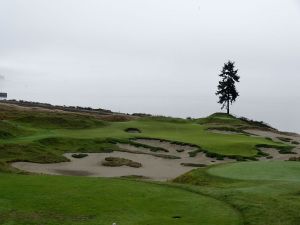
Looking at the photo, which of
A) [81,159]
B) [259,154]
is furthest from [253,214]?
[259,154]

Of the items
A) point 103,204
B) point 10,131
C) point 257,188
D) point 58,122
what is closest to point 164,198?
point 103,204

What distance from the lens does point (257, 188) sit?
20484 millimetres

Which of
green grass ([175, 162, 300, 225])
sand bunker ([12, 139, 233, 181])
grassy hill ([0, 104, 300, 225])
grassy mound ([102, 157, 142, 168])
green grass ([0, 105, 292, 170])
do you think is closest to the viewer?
grassy hill ([0, 104, 300, 225])

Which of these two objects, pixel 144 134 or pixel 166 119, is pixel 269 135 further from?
pixel 144 134

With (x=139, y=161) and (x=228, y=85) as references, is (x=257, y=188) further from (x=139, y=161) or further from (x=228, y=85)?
(x=228, y=85)

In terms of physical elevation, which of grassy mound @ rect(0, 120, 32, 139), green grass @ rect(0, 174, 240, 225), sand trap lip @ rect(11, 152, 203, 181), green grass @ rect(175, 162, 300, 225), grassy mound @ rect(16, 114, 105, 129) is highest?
grassy mound @ rect(16, 114, 105, 129)

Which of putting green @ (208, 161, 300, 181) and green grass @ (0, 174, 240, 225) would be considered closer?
green grass @ (0, 174, 240, 225)

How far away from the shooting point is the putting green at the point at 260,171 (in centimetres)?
2442

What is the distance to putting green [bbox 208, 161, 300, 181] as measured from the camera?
961 inches

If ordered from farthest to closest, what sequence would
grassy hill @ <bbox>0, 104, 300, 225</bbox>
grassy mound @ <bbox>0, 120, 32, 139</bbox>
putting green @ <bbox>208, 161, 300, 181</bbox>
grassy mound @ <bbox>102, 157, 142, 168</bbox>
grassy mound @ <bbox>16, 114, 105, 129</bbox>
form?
1. grassy mound @ <bbox>16, 114, 105, 129</bbox>
2. grassy mound @ <bbox>0, 120, 32, 139</bbox>
3. grassy mound @ <bbox>102, 157, 142, 168</bbox>
4. putting green @ <bbox>208, 161, 300, 181</bbox>
5. grassy hill @ <bbox>0, 104, 300, 225</bbox>

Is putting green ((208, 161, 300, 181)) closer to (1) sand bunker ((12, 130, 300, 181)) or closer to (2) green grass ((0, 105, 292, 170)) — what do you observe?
(1) sand bunker ((12, 130, 300, 181))

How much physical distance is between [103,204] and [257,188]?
22.1 feet

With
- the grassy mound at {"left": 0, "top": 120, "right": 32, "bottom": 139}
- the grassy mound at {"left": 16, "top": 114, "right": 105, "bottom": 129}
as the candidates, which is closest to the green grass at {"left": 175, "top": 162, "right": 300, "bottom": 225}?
the grassy mound at {"left": 0, "top": 120, "right": 32, "bottom": 139}

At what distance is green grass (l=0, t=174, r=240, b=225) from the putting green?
554cm
